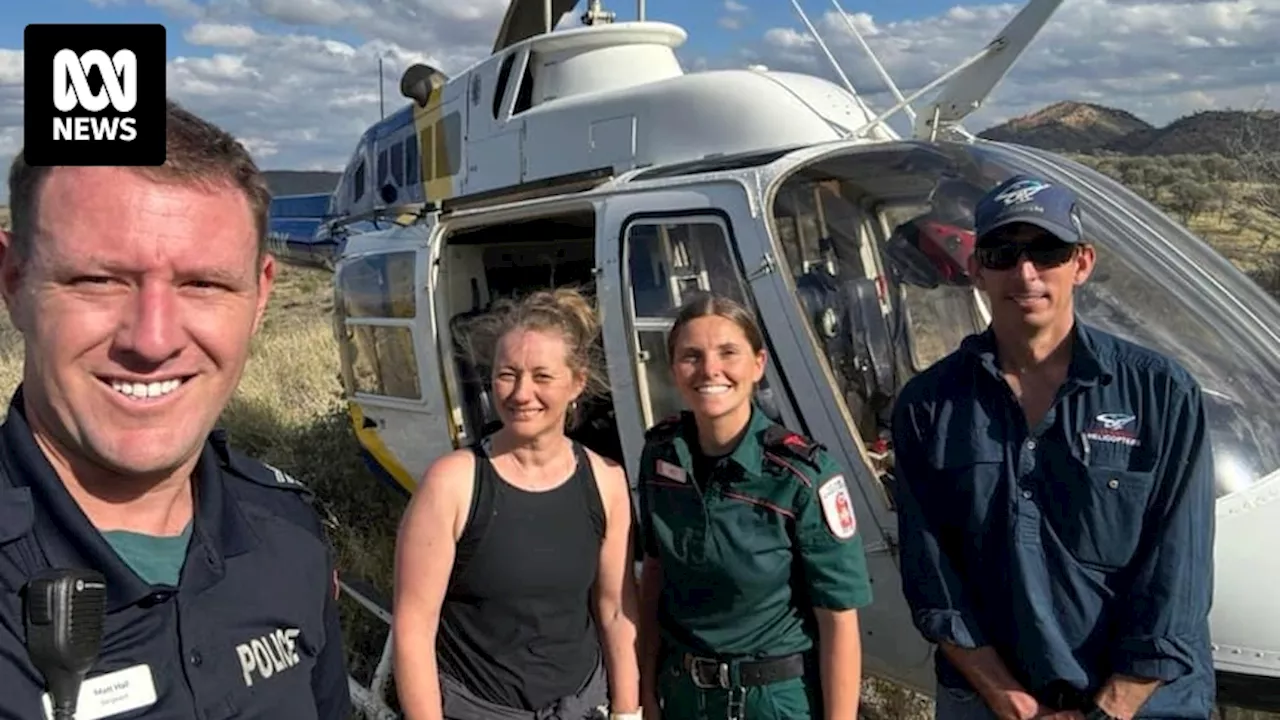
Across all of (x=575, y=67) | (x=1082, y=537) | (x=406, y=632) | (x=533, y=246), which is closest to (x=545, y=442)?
(x=406, y=632)

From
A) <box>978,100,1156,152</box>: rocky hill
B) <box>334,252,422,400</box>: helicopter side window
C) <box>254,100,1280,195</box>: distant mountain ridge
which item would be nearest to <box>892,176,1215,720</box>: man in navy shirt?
<box>334,252,422,400</box>: helicopter side window

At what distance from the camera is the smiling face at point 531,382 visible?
265 centimetres

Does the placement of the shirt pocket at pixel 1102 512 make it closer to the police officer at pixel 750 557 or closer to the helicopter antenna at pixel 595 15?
the police officer at pixel 750 557

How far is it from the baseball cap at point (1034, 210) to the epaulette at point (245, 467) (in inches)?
63.8

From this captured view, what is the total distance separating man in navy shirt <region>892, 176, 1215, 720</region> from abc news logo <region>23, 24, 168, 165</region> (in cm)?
177

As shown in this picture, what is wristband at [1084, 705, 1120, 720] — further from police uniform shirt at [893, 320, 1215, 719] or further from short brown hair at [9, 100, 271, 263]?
short brown hair at [9, 100, 271, 263]

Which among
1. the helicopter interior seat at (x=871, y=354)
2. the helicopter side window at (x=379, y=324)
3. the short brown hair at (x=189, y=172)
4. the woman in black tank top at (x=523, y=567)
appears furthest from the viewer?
the helicopter side window at (x=379, y=324)

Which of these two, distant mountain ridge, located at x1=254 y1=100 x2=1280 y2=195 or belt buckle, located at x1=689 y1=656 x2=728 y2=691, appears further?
distant mountain ridge, located at x1=254 y1=100 x2=1280 y2=195

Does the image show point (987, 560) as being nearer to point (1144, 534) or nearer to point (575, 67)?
point (1144, 534)

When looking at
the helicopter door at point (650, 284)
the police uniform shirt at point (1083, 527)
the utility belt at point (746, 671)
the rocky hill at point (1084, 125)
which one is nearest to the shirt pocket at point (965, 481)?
the police uniform shirt at point (1083, 527)

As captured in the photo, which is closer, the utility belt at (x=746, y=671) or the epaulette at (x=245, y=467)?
the epaulette at (x=245, y=467)

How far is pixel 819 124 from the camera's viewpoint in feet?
16.6

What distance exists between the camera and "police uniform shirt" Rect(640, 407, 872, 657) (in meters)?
2.62

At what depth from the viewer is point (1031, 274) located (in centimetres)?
246
